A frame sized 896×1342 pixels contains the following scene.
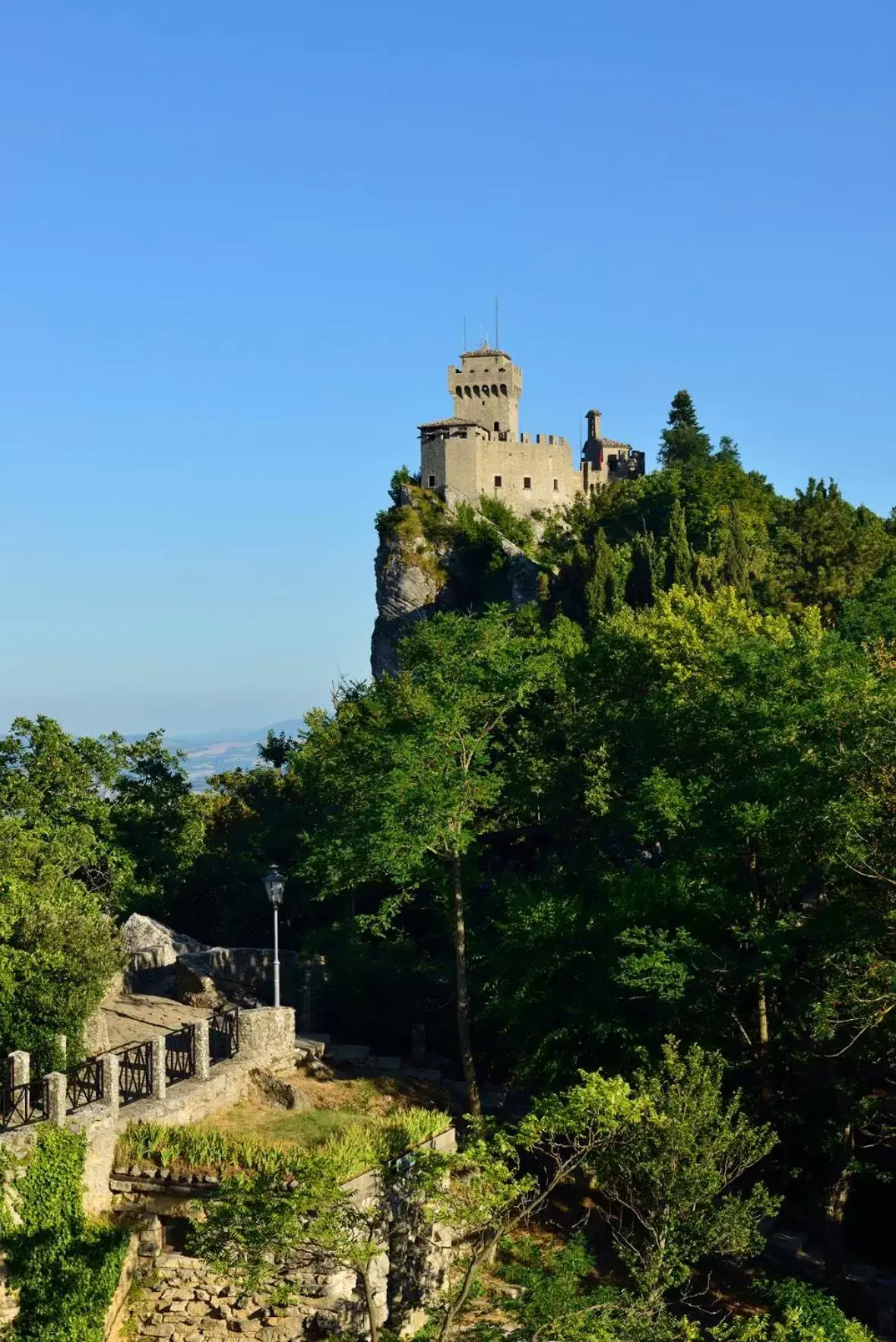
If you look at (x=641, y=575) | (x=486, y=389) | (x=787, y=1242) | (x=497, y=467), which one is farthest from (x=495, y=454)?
(x=787, y=1242)

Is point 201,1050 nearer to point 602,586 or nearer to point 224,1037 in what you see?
point 224,1037

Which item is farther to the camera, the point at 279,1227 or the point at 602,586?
the point at 602,586

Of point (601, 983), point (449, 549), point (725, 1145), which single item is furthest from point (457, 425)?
point (725, 1145)

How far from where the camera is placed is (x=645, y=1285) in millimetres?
19141

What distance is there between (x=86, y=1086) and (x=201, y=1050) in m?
2.59

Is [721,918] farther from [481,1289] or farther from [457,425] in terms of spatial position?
[457,425]

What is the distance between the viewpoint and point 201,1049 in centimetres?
2545

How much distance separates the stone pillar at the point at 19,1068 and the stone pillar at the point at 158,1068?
2354 millimetres

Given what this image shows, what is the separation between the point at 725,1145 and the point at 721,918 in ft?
17.1

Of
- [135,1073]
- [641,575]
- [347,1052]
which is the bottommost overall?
[347,1052]

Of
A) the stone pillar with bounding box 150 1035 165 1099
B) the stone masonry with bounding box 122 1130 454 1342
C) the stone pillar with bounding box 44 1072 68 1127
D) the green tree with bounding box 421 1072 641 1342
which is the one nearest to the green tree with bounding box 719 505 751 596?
the stone pillar with bounding box 150 1035 165 1099

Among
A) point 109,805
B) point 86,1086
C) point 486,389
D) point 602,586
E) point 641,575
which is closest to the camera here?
point 86,1086

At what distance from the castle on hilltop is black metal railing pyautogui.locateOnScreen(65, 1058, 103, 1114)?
62980 mm

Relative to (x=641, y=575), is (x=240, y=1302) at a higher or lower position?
lower
